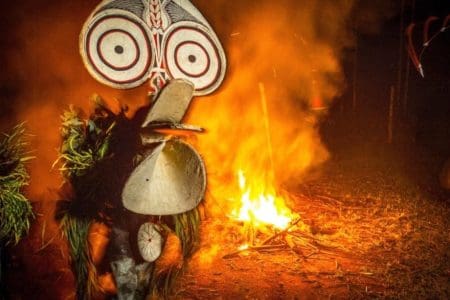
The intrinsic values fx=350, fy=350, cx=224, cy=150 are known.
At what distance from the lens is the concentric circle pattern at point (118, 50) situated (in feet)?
13.7

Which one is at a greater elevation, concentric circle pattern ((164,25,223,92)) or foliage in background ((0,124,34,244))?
concentric circle pattern ((164,25,223,92))

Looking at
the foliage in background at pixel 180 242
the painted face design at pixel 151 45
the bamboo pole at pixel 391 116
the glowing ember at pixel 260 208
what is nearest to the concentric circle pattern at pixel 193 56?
the painted face design at pixel 151 45

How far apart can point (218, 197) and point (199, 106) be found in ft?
7.91

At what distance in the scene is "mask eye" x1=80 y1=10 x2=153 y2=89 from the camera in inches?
164

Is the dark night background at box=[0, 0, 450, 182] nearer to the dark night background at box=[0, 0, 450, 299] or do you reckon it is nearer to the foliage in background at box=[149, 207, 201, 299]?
the dark night background at box=[0, 0, 450, 299]

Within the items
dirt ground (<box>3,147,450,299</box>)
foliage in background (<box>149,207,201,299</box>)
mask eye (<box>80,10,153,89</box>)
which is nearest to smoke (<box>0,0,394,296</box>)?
mask eye (<box>80,10,153,89</box>)

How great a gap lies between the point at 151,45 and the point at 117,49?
20.5 inches

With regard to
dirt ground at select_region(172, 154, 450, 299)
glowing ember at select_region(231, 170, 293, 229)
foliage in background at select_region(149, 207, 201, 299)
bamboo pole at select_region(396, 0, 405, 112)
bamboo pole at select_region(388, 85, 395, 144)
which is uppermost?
bamboo pole at select_region(396, 0, 405, 112)

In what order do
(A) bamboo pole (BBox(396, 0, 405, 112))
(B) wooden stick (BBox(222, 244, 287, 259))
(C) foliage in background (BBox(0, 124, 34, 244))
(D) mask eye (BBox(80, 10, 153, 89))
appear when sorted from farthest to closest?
(A) bamboo pole (BBox(396, 0, 405, 112)) → (B) wooden stick (BBox(222, 244, 287, 259)) → (D) mask eye (BBox(80, 10, 153, 89)) → (C) foliage in background (BBox(0, 124, 34, 244))

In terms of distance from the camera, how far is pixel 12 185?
241cm

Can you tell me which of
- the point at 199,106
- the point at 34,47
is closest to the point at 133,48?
the point at 34,47

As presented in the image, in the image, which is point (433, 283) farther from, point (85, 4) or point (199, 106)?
point (85, 4)

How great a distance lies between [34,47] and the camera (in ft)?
12.4

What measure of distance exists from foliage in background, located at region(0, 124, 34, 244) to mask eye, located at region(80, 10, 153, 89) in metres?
1.94
